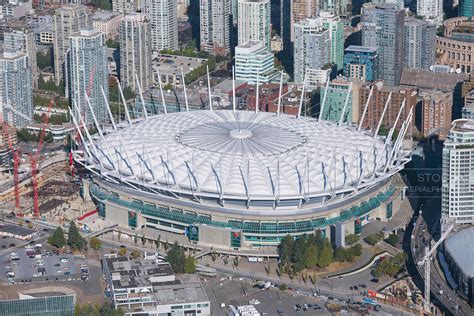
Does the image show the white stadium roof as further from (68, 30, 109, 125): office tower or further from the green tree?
(68, 30, 109, 125): office tower

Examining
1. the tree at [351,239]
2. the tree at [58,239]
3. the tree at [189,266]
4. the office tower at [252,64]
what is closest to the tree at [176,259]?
the tree at [189,266]

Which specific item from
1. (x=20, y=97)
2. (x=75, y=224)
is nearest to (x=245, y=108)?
(x=20, y=97)

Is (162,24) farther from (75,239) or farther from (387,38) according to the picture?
(75,239)

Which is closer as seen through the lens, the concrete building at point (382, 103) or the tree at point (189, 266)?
the tree at point (189, 266)

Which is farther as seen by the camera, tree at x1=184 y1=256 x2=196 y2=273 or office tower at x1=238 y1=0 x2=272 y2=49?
office tower at x1=238 y1=0 x2=272 y2=49

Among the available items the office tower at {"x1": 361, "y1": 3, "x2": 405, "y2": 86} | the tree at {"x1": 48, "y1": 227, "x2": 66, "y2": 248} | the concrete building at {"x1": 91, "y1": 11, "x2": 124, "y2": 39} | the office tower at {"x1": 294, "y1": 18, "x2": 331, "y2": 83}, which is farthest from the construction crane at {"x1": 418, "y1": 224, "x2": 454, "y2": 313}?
the concrete building at {"x1": 91, "y1": 11, "x2": 124, "y2": 39}

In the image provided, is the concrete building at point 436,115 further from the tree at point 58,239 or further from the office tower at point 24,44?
the office tower at point 24,44

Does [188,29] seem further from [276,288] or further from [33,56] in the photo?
[276,288]
